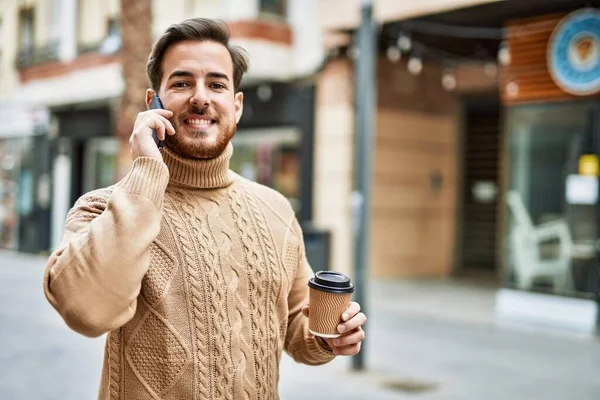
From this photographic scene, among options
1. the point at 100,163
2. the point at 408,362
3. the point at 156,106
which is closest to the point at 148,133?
→ the point at 156,106

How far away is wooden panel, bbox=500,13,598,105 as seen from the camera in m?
9.84

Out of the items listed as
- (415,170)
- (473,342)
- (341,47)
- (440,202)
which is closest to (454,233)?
(440,202)

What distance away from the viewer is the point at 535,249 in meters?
10.1

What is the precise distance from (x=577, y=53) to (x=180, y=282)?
8.94 metres

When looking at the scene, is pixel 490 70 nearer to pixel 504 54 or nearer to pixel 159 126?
pixel 504 54

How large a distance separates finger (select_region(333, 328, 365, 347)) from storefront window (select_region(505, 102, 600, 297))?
8198 millimetres

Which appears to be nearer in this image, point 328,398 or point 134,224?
point 134,224

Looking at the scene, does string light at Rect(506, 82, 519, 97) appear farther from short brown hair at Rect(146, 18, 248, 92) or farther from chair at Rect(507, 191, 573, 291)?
short brown hair at Rect(146, 18, 248, 92)

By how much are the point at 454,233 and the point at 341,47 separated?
196 inches

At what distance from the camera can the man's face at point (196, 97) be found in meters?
2.01

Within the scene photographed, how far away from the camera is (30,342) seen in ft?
26.6

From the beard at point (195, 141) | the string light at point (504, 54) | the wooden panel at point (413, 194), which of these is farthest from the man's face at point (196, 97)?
the wooden panel at point (413, 194)

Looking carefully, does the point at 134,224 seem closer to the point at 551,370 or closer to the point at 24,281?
the point at 551,370

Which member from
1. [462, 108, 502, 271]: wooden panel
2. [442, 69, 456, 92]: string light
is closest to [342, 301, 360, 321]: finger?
[442, 69, 456, 92]: string light
